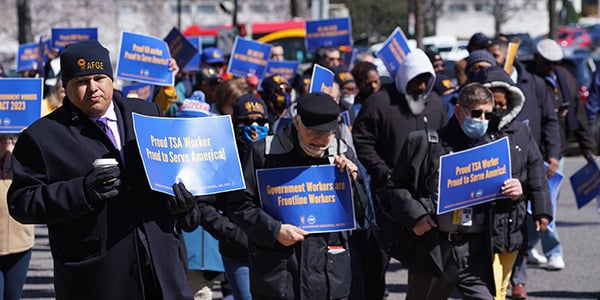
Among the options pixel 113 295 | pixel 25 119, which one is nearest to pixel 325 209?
pixel 113 295

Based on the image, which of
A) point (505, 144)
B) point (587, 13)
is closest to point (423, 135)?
point (505, 144)

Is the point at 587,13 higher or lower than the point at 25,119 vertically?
lower

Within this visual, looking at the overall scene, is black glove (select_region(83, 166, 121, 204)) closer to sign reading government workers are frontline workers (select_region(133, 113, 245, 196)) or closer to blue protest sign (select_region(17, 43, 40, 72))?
sign reading government workers are frontline workers (select_region(133, 113, 245, 196))

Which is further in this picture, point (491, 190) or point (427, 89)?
point (427, 89)

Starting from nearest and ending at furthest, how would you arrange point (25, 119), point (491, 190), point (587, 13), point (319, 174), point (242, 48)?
point (319, 174), point (491, 190), point (25, 119), point (242, 48), point (587, 13)

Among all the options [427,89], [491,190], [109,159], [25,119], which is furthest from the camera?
[427,89]

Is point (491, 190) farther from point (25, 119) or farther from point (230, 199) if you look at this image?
point (25, 119)

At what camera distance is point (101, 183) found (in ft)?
14.7

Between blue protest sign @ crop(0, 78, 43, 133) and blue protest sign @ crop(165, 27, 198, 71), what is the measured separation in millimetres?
4702

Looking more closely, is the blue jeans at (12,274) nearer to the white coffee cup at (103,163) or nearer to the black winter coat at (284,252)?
the black winter coat at (284,252)

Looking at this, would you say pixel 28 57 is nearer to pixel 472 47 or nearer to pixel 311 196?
pixel 472 47

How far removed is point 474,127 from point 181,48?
261 inches

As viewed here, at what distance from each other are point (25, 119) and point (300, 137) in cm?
240

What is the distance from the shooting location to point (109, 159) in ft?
14.8
